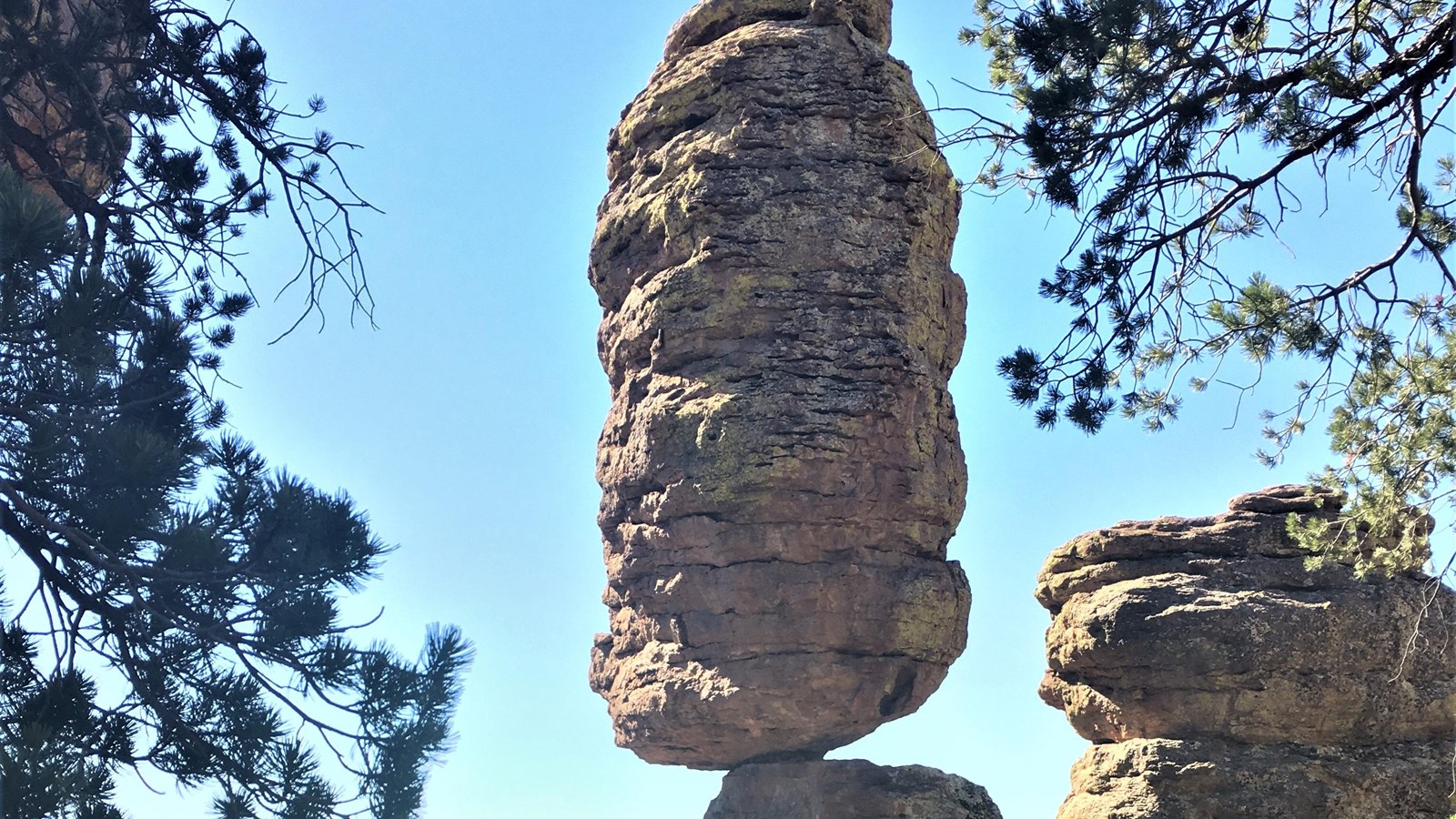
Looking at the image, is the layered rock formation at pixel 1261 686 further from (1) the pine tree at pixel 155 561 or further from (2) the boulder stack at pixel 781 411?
(1) the pine tree at pixel 155 561

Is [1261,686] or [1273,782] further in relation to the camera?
[1261,686]

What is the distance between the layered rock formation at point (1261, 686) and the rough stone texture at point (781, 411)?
2292 millimetres

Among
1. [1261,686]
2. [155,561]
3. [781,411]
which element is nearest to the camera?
[155,561]

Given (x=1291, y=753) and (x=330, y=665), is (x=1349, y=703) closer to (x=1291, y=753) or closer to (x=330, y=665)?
(x=1291, y=753)

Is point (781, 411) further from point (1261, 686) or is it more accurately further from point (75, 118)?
point (75, 118)

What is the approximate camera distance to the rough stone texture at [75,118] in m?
9.68

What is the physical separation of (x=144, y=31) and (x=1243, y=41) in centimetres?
727

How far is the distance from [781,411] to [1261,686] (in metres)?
5.51

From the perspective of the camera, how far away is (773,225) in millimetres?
16359

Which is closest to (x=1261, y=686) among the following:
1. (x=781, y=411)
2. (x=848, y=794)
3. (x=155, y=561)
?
(x=848, y=794)

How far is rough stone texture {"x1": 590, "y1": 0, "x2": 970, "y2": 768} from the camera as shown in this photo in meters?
15.6

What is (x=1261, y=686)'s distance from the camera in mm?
14133

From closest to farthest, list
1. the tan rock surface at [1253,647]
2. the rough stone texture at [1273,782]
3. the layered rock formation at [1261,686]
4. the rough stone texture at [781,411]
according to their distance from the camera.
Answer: the rough stone texture at [1273,782], the layered rock formation at [1261,686], the tan rock surface at [1253,647], the rough stone texture at [781,411]

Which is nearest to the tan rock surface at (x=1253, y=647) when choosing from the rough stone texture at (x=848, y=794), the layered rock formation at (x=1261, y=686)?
the layered rock formation at (x=1261, y=686)
